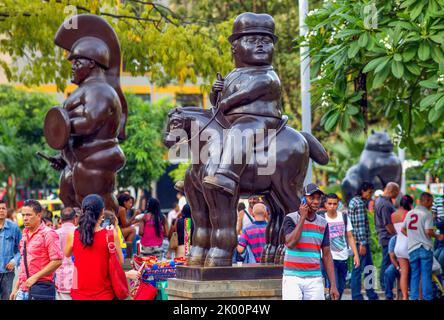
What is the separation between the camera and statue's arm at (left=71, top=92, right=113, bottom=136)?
39.9 feet

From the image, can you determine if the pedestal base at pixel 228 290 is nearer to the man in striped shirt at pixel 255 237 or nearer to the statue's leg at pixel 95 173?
the man in striped shirt at pixel 255 237

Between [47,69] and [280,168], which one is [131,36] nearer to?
[47,69]

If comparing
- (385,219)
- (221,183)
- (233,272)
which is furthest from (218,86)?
(385,219)

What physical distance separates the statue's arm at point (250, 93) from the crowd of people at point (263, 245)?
1.28 metres

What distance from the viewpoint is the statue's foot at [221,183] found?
972 centimetres

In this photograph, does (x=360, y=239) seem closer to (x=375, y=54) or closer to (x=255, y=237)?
(x=255, y=237)

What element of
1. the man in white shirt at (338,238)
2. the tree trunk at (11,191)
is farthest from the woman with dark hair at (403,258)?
Result: the tree trunk at (11,191)

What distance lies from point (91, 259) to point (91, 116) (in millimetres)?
4149

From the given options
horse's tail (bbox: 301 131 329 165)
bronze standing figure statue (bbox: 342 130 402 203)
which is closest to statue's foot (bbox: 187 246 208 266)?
horse's tail (bbox: 301 131 329 165)

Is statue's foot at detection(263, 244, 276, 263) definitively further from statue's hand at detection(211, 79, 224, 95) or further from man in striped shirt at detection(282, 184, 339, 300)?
statue's hand at detection(211, 79, 224, 95)

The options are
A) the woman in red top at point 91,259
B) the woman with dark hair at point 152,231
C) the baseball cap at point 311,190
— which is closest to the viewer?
the woman in red top at point 91,259

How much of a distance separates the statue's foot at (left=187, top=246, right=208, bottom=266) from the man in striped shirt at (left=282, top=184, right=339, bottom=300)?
3.43 ft

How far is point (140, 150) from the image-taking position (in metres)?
38.6

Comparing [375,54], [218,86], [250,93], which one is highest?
[375,54]
